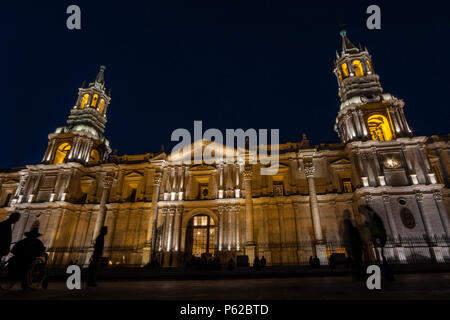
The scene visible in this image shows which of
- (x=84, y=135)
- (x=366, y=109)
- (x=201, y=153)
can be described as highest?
(x=366, y=109)

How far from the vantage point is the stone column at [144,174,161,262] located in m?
23.2

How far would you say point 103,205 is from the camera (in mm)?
26797

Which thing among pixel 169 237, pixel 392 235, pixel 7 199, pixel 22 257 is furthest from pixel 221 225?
pixel 7 199

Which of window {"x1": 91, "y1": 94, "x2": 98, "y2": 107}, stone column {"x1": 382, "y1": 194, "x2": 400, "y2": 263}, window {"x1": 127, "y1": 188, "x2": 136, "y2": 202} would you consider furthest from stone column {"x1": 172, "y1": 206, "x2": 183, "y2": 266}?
window {"x1": 91, "y1": 94, "x2": 98, "y2": 107}

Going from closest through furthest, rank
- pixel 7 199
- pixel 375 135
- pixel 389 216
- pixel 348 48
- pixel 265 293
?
pixel 265 293 < pixel 389 216 < pixel 375 135 < pixel 7 199 < pixel 348 48

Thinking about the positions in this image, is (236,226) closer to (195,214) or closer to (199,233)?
(199,233)

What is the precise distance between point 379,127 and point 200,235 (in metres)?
22.2

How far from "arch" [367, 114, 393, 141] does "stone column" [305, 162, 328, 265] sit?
28.8 feet

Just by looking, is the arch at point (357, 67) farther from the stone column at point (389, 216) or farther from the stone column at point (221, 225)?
the stone column at point (221, 225)

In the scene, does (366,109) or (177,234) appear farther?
(366,109)

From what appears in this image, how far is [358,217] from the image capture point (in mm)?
23266

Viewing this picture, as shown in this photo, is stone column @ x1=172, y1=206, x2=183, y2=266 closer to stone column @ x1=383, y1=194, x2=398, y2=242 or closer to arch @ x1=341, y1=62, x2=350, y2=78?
stone column @ x1=383, y1=194, x2=398, y2=242

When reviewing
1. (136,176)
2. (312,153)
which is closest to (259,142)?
(312,153)
